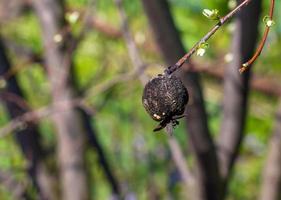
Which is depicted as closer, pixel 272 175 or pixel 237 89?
pixel 237 89

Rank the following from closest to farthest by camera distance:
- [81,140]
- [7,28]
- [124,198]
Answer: [81,140] → [124,198] → [7,28]

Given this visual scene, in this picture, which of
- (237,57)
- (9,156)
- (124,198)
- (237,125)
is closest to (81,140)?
(124,198)

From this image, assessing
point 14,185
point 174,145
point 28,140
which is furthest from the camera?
point 14,185

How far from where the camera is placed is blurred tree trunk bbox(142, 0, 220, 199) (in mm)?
2561

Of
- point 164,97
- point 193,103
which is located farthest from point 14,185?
point 164,97

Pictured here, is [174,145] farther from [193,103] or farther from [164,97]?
[164,97]

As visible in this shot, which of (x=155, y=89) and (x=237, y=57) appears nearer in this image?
(x=155, y=89)

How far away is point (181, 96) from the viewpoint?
136 centimetres

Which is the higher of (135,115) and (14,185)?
(135,115)

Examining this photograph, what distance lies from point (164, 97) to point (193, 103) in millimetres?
1404

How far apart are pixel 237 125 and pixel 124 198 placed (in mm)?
1361

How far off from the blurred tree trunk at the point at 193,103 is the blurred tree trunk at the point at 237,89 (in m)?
0.13

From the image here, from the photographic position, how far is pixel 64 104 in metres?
3.62

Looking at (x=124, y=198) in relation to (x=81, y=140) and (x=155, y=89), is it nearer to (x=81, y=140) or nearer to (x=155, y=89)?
(x=81, y=140)
